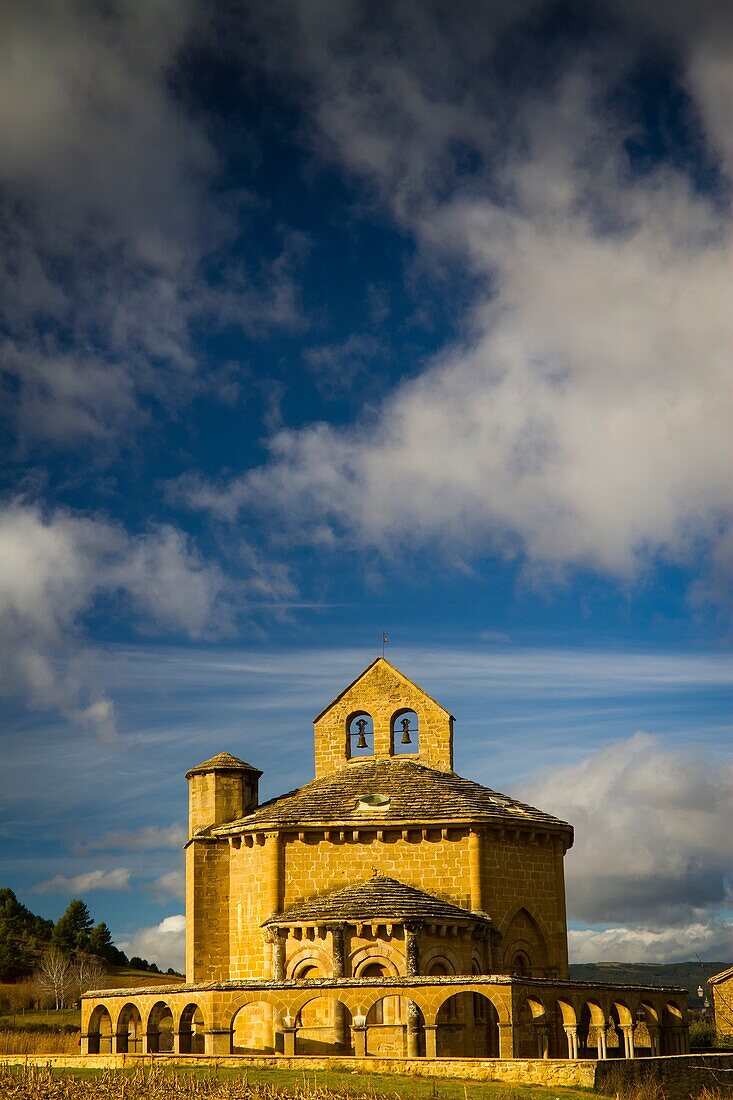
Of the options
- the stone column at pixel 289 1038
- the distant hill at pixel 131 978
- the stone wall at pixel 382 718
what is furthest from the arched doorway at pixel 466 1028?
the distant hill at pixel 131 978

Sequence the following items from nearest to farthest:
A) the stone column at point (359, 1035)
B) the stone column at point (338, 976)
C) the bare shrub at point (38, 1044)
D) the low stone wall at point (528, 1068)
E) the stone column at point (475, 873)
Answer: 1. the low stone wall at point (528, 1068)
2. the stone column at point (359, 1035)
3. the stone column at point (338, 976)
4. the stone column at point (475, 873)
5. the bare shrub at point (38, 1044)

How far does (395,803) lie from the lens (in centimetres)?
3656

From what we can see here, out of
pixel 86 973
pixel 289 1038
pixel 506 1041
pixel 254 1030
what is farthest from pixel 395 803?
pixel 86 973

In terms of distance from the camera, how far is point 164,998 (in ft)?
103

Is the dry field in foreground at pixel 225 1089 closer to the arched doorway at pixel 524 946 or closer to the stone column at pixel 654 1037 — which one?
the stone column at pixel 654 1037

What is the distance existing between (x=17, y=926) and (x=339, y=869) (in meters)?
45.6

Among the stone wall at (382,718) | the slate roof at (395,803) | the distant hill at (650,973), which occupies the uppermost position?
the stone wall at (382,718)

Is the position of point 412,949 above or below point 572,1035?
above

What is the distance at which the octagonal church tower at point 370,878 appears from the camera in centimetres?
3253

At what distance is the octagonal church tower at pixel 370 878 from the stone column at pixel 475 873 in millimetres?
40

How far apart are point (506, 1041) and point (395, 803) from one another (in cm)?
959

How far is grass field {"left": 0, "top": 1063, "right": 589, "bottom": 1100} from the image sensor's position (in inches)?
819

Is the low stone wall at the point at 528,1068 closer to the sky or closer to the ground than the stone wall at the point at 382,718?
closer to the ground

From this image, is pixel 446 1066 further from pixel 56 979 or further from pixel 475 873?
pixel 56 979
